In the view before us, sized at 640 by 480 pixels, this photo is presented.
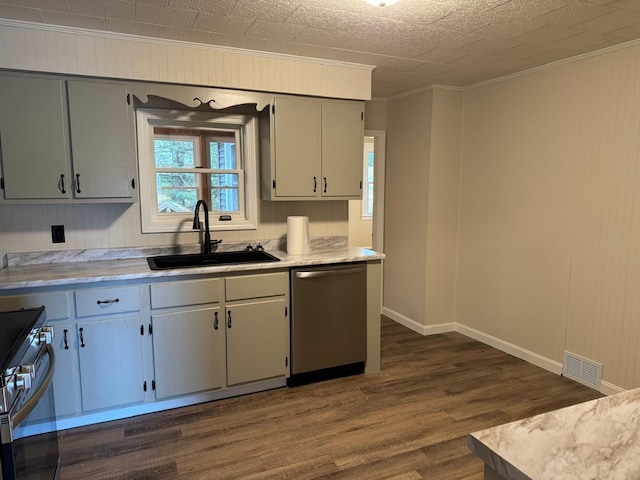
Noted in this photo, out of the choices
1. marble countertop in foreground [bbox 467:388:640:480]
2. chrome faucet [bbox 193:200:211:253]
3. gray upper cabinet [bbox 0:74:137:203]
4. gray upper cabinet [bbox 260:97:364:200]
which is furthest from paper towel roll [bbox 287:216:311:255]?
marble countertop in foreground [bbox 467:388:640:480]

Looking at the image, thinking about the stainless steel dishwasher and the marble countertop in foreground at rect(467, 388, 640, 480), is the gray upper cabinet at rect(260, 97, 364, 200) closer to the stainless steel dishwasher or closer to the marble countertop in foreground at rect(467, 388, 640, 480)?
the stainless steel dishwasher

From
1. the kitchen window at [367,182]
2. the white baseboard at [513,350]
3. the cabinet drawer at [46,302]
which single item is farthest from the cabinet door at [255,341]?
the kitchen window at [367,182]

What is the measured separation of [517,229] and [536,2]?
1909 millimetres

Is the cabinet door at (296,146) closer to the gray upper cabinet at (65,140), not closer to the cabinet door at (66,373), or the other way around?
the gray upper cabinet at (65,140)

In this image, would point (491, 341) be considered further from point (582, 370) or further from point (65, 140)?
point (65, 140)

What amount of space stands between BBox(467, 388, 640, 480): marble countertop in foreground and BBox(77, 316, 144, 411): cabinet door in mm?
2286

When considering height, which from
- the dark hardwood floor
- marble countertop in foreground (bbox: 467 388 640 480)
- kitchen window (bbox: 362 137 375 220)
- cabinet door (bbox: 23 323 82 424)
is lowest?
the dark hardwood floor

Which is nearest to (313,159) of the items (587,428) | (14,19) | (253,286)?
(253,286)

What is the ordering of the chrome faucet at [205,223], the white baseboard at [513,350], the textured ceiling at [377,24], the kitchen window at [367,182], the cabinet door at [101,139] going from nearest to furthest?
the textured ceiling at [377,24]
the cabinet door at [101,139]
the chrome faucet at [205,223]
the white baseboard at [513,350]
the kitchen window at [367,182]

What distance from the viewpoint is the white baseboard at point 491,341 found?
3414mm

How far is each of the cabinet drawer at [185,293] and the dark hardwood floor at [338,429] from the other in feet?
2.31

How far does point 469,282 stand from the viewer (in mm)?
4270

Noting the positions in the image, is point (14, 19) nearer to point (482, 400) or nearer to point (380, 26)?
point (380, 26)

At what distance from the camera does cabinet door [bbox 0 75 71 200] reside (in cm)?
262
